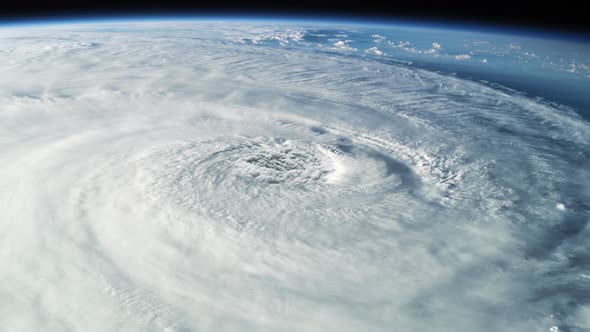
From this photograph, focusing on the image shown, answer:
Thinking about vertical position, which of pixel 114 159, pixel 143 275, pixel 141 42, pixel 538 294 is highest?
pixel 141 42

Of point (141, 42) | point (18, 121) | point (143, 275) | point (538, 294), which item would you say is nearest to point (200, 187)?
point (143, 275)

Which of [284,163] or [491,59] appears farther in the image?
[491,59]

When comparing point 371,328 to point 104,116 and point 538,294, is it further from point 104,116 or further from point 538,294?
point 104,116

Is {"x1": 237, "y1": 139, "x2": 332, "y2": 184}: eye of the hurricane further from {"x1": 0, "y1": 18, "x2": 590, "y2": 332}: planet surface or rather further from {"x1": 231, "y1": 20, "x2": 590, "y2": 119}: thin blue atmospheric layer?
{"x1": 231, "y1": 20, "x2": 590, "y2": 119}: thin blue atmospheric layer

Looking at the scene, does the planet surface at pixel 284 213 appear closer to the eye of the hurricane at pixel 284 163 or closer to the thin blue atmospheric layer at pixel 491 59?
the eye of the hurricane at pixel 284 163

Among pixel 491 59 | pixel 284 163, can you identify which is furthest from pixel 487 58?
pixel 284 163

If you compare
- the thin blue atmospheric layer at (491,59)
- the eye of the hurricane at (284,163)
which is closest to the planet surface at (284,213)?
the eye of the hurricane at (284,163)

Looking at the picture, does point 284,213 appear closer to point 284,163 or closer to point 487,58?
point 284,163

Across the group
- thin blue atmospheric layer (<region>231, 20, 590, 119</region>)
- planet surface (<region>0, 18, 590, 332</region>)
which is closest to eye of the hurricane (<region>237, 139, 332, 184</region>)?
planet surface (<region>0, 18, 590, 332</region>)
